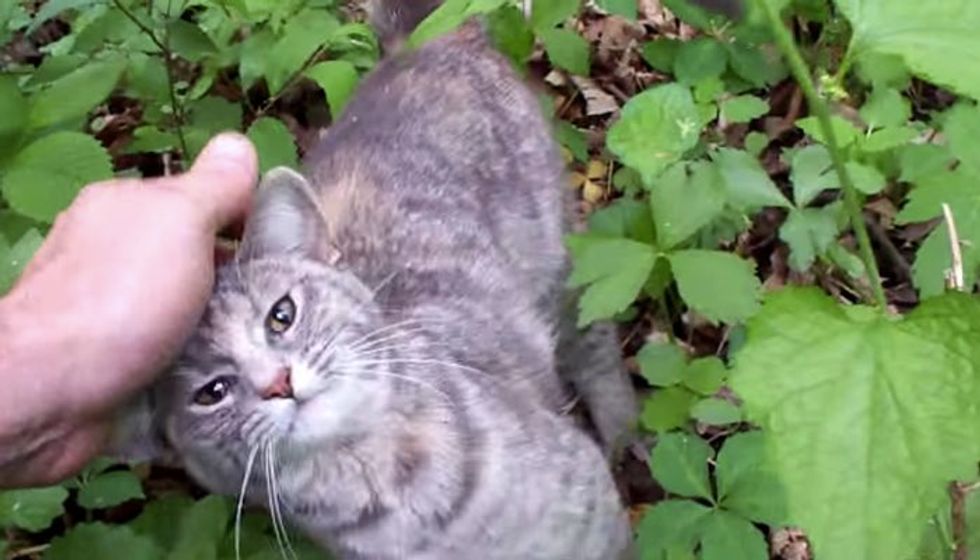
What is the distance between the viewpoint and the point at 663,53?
150 inches

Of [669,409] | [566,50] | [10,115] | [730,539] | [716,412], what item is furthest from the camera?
[566,50]

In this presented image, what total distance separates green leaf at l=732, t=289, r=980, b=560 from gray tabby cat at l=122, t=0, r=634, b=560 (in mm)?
1143

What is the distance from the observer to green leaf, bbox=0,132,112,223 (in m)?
2.76

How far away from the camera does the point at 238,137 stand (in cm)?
243

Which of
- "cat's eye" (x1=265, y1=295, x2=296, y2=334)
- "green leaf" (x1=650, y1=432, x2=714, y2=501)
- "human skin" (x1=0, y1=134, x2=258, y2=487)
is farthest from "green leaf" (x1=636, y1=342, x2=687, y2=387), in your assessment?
"human skin" (x1=0, y1=134, x2=258, y2=487)

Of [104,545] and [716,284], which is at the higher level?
[716,284]

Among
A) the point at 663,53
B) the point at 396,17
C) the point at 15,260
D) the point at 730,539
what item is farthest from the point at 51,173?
the point at 663,53

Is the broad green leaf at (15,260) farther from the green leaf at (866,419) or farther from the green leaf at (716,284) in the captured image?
the green leaf at (866,419)

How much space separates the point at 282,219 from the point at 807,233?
120 centimetres

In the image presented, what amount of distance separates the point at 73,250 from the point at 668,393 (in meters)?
1.50

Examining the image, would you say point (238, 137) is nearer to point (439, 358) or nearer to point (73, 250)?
point (73, 250)

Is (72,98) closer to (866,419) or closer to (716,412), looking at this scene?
(716,412)

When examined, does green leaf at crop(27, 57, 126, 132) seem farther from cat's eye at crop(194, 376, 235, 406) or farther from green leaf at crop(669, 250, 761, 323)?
green leaf at crop(669, 250, 761, 323)

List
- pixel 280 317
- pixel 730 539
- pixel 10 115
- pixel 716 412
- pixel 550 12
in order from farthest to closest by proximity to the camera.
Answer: pixel 550 12 → pixel 716 412 → pixel 10 115 → pixel 730 539 → pixel 280 317
